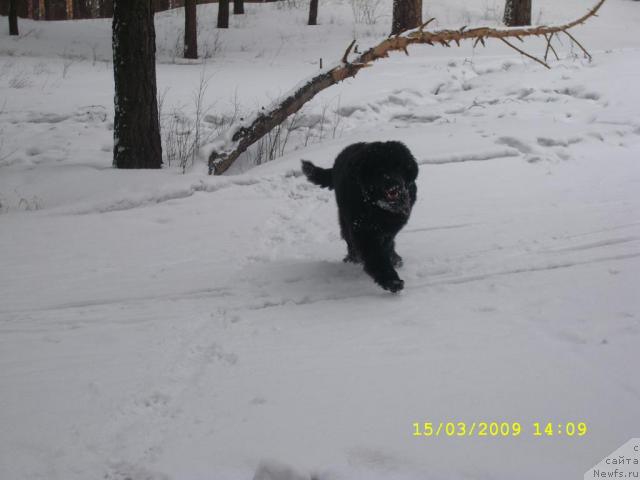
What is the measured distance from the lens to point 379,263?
144 inches

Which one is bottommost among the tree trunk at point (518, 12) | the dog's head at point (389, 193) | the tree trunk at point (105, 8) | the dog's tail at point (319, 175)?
the dog's tail at point (319, 175)

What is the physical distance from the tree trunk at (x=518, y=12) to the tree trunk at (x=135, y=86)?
A: 1028cm

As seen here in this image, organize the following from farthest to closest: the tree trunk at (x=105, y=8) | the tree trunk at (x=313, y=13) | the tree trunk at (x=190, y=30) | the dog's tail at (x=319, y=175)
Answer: the tree trunk at (x=105, y=8) → the tree trunk at (x=313, y=13) → the tree trunk at (x=190, y=30) → the dog's tail at (x=319, y=175)

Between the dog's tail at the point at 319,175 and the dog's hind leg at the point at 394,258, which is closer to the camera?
the dog's hind leg at the point at 394,258

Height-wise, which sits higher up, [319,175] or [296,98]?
[296,98]

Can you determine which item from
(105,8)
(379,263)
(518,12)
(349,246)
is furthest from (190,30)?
(105,8)

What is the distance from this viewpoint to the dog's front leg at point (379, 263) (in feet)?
11.9

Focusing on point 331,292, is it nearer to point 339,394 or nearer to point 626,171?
point 339,394

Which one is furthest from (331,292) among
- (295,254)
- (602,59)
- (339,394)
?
(602,59)

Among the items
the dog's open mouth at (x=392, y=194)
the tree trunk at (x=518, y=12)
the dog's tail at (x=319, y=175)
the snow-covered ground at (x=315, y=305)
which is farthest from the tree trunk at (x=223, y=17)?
the dog's open mouth at (x=392, y=194)

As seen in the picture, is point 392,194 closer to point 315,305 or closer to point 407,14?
point 315,305

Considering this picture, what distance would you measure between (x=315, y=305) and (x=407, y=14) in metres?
11.4

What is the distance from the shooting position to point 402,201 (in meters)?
3.60

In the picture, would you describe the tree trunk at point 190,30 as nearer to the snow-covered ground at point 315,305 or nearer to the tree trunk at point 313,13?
the tree trunk at point 313,13
